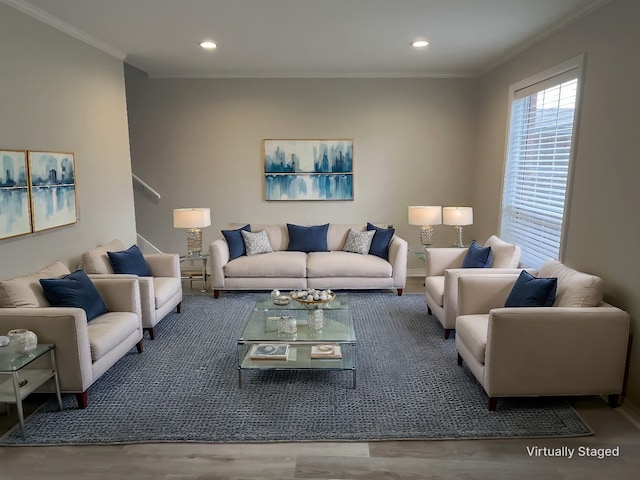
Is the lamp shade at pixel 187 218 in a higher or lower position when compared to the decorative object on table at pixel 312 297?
higher

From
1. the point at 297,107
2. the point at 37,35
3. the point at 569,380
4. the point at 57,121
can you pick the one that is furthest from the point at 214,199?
the point at 569,380

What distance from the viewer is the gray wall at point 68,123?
10.6 ft

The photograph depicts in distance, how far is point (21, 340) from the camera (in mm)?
2602

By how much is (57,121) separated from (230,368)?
2.50 m

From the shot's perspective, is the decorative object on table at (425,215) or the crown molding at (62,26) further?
the decorative object on table at (425,215)

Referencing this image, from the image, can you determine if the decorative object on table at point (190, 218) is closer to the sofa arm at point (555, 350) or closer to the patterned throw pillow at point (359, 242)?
the patterned throw pillow at point (359, 242)

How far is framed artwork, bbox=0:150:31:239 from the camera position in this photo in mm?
3131

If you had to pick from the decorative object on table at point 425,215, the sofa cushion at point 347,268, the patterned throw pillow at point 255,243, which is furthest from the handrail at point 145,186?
the decorative object on table at point 425,215

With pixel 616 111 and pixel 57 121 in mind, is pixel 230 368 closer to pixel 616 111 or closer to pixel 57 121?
pixel 57 121

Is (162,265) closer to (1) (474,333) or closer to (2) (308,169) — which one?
(2) (308,169)

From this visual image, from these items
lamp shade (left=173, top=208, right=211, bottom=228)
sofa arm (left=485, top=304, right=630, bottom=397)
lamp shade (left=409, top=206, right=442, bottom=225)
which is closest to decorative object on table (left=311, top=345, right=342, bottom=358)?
sofa arm (left=485, top=304, right=630, bottom=397)

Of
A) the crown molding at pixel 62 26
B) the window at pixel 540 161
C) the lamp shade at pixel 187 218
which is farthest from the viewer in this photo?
the lamp shade at pixel 187 218

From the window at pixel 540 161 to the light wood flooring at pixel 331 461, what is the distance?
74.0 inches

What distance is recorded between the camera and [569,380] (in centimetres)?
278
